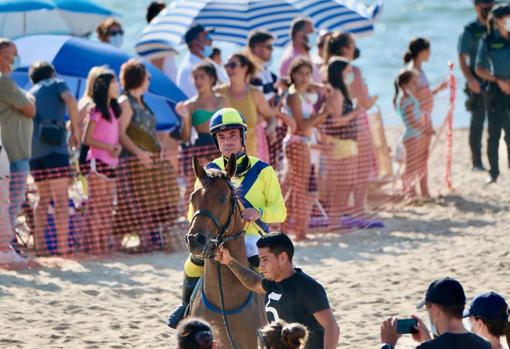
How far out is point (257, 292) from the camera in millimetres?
7164

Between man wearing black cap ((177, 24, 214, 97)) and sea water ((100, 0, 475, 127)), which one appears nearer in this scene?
man wearing black cap ((177, 24, 214, 97))

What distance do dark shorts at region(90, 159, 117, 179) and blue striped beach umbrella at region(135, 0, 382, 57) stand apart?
10.9 ft

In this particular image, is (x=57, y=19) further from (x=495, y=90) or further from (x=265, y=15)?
(x=495, y=90)

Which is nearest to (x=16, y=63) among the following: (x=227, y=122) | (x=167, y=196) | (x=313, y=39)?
(x=167, y=196)

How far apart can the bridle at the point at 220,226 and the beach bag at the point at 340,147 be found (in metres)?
6.95

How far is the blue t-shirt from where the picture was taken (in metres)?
12.4

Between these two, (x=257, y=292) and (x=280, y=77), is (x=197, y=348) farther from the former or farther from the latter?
(x=280, y=77)

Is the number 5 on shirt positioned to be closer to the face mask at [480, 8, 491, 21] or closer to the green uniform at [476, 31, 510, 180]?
the green uniform at [476, 31, 510, 180]

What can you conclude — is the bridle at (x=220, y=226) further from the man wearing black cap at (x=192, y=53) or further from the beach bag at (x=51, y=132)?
the man wearing black cap at (x=192, y=53)

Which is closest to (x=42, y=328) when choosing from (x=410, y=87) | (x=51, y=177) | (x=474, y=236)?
(x=51, y=177)

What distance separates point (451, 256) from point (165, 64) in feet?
15.9

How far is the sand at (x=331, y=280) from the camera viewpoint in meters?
10.3

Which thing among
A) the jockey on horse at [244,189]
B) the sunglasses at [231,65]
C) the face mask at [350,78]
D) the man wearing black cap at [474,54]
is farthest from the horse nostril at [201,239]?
the man wearing black cap at [474,54]

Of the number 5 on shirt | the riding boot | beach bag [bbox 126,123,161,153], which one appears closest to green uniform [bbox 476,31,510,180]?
beach bag [bbox 126,123,161,153]
